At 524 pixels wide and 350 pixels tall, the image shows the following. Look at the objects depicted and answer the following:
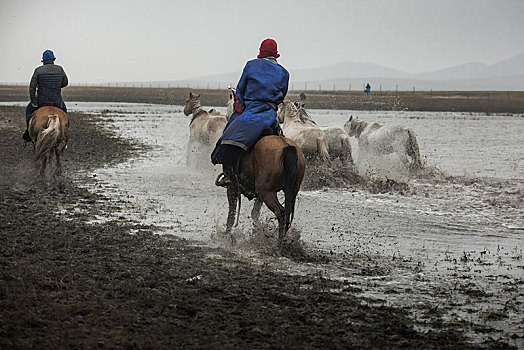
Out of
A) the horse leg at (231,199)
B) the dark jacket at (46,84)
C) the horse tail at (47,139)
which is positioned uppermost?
the dark jacket at (46,84)

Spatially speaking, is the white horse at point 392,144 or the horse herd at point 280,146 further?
the white horse at point 392,144

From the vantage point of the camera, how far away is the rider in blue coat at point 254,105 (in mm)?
7730

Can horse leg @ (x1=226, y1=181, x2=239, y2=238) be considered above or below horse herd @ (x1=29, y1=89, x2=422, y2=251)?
below

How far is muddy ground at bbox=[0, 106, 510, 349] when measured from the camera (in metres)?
4.70

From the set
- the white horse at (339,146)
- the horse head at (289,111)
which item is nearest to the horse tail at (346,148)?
the white horse at (339,146)

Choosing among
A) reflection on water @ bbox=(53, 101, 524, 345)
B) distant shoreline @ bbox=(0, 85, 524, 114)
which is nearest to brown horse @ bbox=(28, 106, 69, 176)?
reflection on water @ bbox=(53, 101, 524, 345)

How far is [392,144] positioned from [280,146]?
8140 mm

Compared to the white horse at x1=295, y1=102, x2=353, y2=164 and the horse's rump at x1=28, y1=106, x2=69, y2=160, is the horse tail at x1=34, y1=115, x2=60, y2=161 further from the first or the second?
the white horse at x1=295, y1=102, x2=353, y2=164

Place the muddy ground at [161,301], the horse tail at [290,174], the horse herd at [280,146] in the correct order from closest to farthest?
the muddy ground at [161,301]
the horse tail at [290,174]
the horse herd at [280,146]

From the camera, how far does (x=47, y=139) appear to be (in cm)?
1164

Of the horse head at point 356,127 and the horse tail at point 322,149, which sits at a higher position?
the horse head at point 356,127

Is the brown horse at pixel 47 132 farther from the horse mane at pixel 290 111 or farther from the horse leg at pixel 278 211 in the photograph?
the horse leg at pixel 278 211

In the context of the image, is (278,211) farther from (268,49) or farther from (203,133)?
(203,133)

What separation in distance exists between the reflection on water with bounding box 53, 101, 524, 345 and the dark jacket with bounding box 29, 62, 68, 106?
1.83 meters
